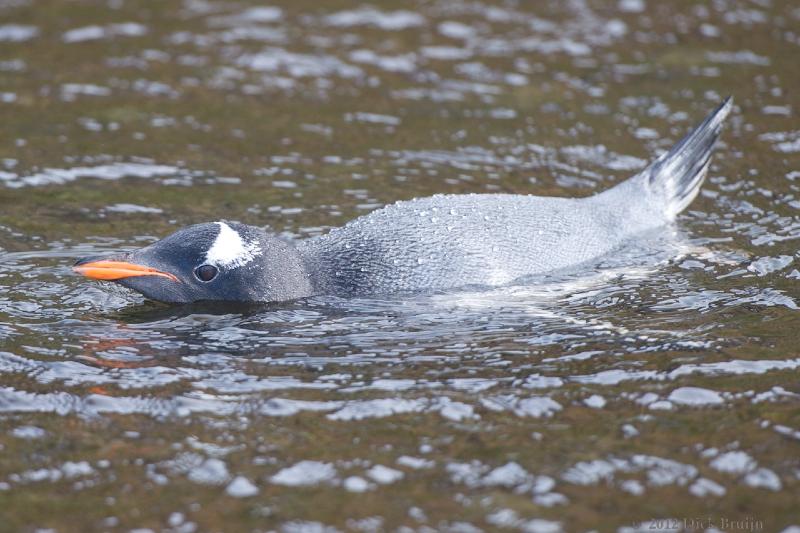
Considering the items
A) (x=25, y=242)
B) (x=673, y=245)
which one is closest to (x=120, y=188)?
(x=25, y=242)

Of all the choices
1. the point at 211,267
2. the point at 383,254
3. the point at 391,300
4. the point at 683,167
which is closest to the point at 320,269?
the point at 383,254

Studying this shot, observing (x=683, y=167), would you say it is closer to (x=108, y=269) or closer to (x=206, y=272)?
(x=206, y=272)

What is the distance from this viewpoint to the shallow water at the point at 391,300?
18.4 ft

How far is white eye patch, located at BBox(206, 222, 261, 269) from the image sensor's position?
7641 millimetres

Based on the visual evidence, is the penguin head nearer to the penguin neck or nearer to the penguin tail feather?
the penguin neck

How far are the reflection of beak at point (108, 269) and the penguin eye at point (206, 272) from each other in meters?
0.30

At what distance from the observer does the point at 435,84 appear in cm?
1284

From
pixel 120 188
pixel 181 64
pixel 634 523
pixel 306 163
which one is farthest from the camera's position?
pixel 181 64

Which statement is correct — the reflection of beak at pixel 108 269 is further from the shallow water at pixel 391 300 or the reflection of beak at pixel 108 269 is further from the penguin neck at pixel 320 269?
the penguin neck at pixel 320 269

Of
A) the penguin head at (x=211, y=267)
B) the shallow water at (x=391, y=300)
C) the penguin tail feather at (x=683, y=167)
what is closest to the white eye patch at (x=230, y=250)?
the penguin head at (x=211, y=267)

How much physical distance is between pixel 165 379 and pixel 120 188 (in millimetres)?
3937

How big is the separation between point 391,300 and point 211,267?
123 cm

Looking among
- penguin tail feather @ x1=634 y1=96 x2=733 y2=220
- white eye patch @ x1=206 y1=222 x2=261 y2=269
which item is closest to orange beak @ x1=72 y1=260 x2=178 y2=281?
white eye patch @ x1=206 y1=222 x2=261 y2=269

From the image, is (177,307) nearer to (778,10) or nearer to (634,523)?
(634,523)
